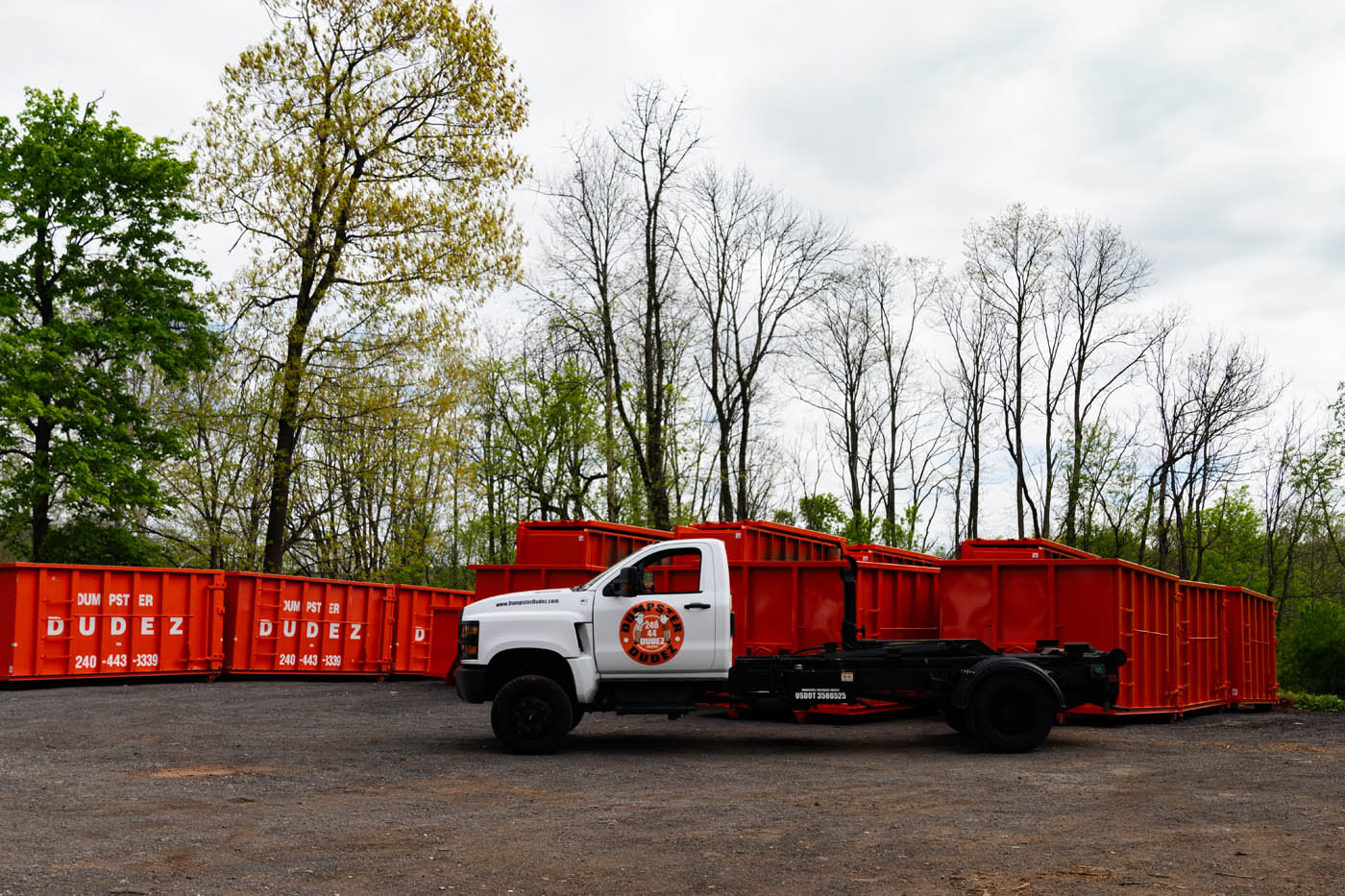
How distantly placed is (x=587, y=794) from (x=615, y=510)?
3218 cm

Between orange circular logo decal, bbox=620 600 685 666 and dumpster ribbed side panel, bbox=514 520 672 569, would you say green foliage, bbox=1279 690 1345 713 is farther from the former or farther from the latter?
orange circular logo decal, bbox=620 600 685 666

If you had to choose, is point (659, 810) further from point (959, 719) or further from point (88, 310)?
point (88, 310)

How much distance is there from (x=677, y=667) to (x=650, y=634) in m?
0.49

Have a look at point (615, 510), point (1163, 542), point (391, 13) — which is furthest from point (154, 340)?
point (1163, 542)

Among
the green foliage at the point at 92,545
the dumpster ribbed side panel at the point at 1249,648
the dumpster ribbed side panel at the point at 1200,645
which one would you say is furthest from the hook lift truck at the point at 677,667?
the green foliage at the point at 92,545

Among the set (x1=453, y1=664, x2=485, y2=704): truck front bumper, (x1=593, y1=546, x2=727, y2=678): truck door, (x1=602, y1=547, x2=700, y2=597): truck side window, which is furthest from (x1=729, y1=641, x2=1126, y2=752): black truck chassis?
(x1=453, y1=664, x2=485, y2=704): truck front bumper

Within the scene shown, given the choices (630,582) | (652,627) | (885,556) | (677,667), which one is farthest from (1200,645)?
(630,582)

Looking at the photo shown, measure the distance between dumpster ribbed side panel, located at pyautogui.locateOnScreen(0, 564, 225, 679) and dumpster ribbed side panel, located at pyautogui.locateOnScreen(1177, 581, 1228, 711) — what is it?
18.6 metres

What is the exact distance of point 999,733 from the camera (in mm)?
13586

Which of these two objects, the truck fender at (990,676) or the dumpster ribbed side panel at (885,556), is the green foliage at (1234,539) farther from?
the truck fender at (990,676)

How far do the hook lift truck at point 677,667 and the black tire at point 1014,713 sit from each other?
0.01 metres

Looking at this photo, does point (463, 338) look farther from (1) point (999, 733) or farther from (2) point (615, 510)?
(1) point (999, 733)

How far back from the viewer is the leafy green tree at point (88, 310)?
31.8 metres

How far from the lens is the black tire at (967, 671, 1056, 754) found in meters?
13.5
